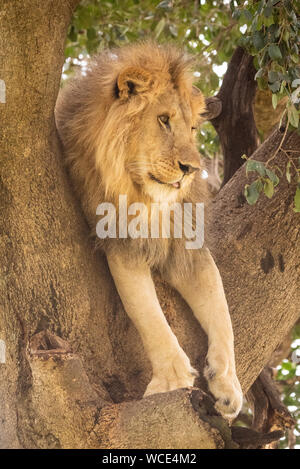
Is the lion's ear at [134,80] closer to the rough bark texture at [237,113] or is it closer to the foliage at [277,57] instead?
the foliage at [277,57]

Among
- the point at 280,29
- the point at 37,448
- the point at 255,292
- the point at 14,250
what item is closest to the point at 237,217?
the point at 255,292

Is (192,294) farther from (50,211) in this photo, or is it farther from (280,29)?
(280,29)

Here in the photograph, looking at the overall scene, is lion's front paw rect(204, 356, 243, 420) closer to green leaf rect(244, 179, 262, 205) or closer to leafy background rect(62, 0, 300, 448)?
green leaf rect(244, 179, 262, 205)

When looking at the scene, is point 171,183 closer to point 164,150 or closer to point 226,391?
point 164,150

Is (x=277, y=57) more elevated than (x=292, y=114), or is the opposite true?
(x=277, y=57)

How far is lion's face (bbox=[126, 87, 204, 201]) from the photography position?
3412 mm

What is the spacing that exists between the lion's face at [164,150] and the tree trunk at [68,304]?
0.39 meters

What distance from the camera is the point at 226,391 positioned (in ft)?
11.2

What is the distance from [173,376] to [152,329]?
0.26 m

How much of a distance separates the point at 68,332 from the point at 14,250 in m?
0.46

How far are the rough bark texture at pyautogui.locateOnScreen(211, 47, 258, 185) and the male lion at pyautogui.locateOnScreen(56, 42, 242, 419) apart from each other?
1.48 meters

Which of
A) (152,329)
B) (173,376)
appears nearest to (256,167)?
(152,329)

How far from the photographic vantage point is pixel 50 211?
327cm

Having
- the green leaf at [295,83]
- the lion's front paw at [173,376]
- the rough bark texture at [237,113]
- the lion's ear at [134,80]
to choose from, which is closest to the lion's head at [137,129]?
the lion's ear at [134,80]
